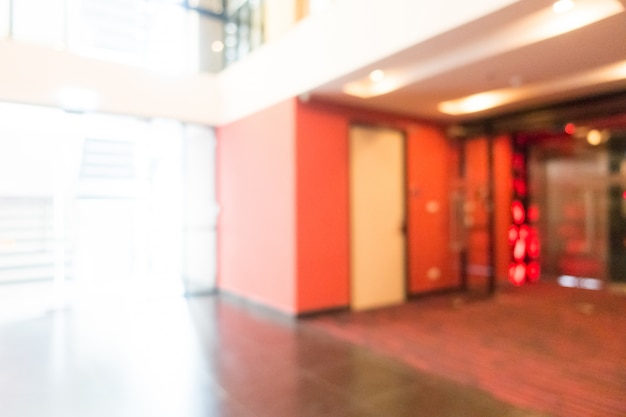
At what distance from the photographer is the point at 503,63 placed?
386 cm

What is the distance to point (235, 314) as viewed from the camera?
16.9 ft

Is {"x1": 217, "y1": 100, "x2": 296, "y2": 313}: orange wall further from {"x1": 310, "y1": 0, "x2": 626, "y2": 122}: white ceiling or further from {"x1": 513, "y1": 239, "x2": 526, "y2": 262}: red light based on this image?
{"x1": 513, "y1": 239, "x2": 526, "y2": 262}: red light

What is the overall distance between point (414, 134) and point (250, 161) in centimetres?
244

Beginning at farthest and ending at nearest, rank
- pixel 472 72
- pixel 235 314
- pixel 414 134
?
pixel 414 134
pixel 235 314
pixel 472 72

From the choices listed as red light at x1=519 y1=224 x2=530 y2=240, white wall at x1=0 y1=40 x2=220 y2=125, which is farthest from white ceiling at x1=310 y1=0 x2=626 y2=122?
red light at x1=519 y1=224 x2=530 y2=240

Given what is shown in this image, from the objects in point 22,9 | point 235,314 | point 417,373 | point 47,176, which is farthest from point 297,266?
point 22,9

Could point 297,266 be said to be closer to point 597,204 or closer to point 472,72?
point 472,72

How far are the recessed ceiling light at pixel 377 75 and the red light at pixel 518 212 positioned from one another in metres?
4.28

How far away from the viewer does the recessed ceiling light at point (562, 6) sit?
2.79 meters

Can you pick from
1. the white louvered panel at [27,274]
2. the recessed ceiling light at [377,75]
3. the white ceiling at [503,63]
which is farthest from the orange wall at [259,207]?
the white louvered panel at [27,274]

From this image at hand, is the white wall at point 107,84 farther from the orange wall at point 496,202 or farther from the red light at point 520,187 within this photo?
the red light at point 520,187

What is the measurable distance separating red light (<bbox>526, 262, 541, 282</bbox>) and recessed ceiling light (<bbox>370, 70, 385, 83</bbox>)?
5044mm

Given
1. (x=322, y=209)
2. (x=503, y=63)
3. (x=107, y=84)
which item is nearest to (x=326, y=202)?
(x=322, y=209)

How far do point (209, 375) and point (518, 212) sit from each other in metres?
6.37
